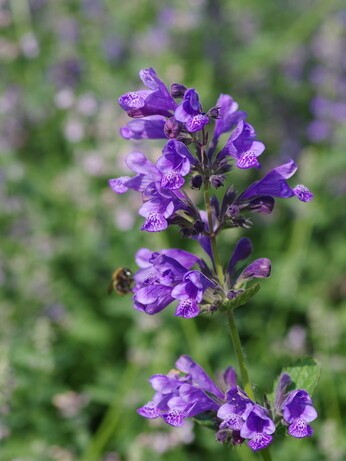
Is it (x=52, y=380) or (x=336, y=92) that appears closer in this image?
(x=52, y=380)

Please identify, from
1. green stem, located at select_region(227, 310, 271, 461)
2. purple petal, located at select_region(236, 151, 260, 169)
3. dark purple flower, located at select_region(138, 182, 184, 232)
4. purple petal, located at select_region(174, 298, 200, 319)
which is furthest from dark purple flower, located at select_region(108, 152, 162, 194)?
green stem, located at select_region(227, 310, 271, 461)

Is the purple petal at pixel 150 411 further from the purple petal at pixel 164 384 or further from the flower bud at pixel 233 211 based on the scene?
the flower bud at pixel 233 211

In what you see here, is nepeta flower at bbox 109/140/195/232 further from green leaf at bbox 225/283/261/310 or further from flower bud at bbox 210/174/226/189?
green leaf at bbox 225/283/261/310

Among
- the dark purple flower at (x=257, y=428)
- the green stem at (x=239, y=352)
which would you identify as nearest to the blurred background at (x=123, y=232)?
the green stem at (x=239, y=352)

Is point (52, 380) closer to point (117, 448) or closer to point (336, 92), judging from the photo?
point (117, 448)

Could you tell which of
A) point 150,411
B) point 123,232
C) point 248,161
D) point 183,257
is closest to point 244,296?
point 183,257

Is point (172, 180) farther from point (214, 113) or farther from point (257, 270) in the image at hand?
point (257, 270)

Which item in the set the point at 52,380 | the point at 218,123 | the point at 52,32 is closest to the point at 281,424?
the point at 218,123
